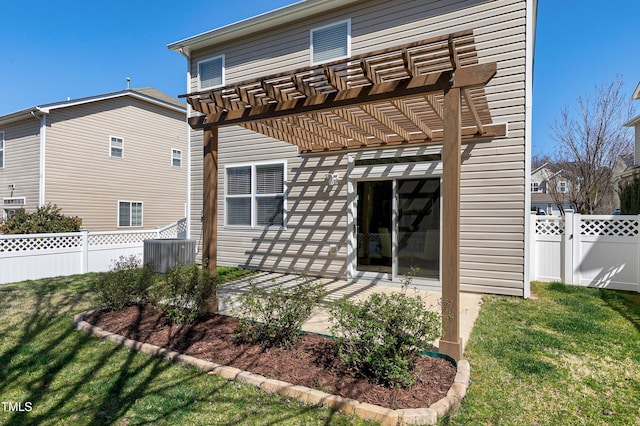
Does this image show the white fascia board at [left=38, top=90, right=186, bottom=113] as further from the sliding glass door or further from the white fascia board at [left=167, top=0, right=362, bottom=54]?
the sliding glass door

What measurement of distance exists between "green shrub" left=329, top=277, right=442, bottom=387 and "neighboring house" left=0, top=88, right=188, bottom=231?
11.5 m

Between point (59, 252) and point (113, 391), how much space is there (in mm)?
6670

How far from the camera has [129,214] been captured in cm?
1395

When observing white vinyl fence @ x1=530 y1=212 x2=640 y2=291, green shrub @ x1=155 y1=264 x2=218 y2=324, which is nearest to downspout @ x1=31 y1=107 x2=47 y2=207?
green shrub @ x1=155 y1=264 x2=218 y2=324

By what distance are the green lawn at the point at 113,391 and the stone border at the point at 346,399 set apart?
2.4 inches

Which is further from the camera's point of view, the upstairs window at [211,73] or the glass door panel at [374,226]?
the upstairs window at [211,73]

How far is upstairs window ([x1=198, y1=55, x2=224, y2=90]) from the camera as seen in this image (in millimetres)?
8780

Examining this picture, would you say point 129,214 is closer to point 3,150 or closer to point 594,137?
point 3,150

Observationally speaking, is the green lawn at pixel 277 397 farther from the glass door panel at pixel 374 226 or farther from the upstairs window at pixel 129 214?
the upstairs window at pixel 129 214

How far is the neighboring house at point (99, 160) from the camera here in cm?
1187

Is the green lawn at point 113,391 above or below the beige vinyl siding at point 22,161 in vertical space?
below

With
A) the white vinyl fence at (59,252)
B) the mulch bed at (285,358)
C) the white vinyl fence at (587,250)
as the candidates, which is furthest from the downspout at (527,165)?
the white vinyl fence at (59,252)

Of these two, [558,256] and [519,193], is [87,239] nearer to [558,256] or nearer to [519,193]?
[519,193]

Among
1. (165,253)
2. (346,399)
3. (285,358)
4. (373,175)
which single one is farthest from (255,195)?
(346,399)
